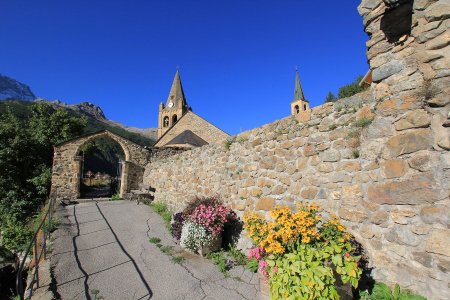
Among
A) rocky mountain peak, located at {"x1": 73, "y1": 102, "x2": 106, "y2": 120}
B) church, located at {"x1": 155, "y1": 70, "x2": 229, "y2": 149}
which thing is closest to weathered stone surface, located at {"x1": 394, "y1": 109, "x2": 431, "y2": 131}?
church, located at {"x1": 155, "y1": 70, "x2": 229, "y2": 149}

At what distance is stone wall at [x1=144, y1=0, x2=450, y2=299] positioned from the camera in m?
2.71

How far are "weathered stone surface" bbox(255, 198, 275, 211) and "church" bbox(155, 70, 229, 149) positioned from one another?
5.50 meters

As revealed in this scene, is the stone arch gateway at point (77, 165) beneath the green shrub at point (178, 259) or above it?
above

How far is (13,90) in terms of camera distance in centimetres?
15350

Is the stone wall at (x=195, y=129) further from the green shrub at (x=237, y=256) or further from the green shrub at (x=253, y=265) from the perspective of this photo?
the green shrub at (x=253, y=265)

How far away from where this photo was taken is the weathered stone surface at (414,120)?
2.86 metres

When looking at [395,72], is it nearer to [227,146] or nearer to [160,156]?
[227,146]

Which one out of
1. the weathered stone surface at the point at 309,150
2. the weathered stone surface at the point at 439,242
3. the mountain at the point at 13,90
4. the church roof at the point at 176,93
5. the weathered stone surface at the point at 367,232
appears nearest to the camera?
the weathered stone surface at the point at 439,242

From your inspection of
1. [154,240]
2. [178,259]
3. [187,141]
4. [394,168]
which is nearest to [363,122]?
[394,168]

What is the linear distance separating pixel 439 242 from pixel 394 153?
1.02 metres

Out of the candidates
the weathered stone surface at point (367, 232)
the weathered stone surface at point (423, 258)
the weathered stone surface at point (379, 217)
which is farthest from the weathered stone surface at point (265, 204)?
the weathered stone surface at point (423, 258)

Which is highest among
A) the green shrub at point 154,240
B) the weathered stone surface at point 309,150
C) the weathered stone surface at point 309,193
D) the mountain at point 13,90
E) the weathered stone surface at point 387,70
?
the mountain at point 13,90

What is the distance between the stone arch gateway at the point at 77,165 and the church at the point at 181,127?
2298 mm

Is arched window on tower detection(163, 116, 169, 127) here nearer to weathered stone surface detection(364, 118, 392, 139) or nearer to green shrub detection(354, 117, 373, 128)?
green shrub detection(354, 117, 373, 128)
